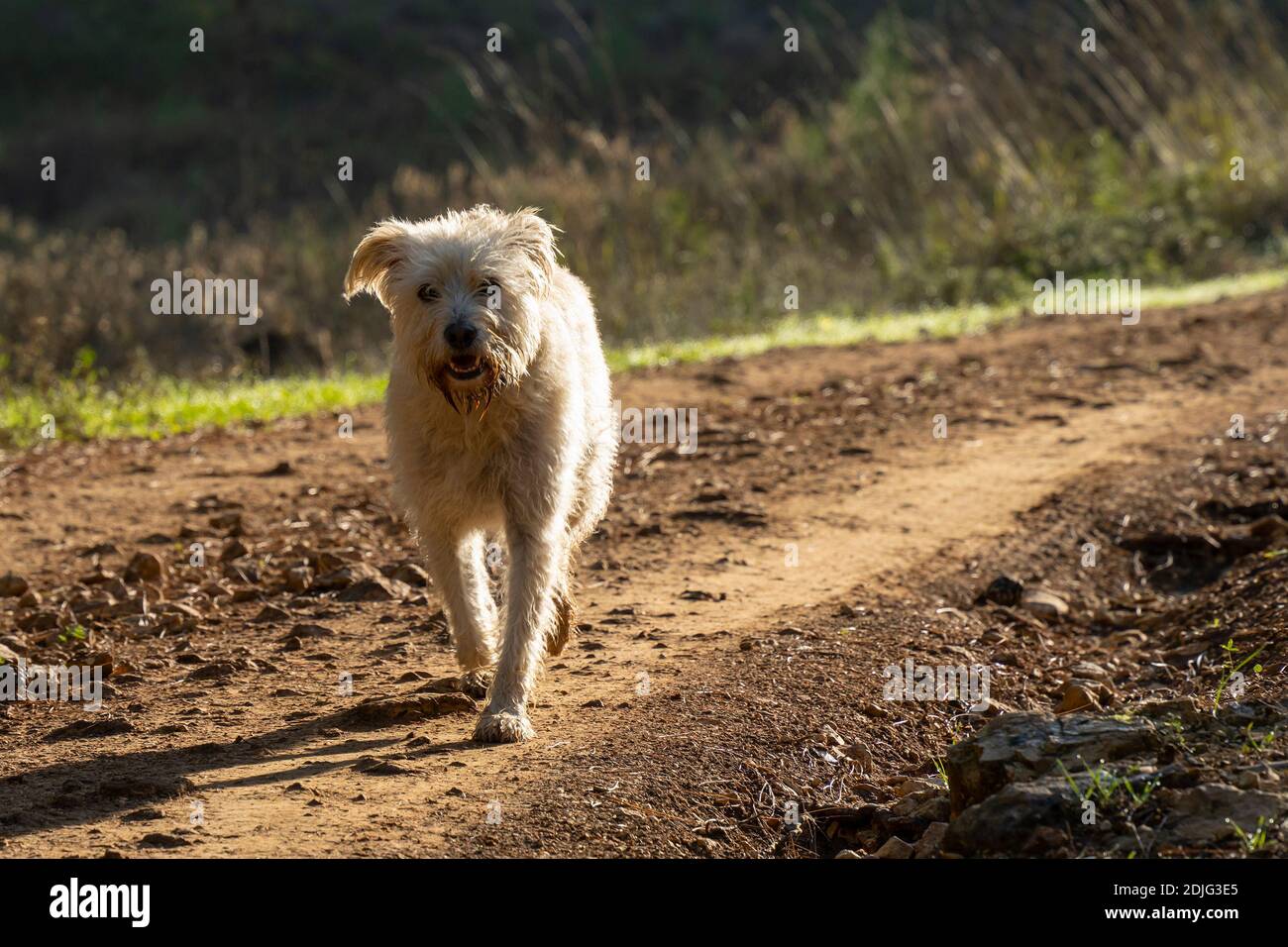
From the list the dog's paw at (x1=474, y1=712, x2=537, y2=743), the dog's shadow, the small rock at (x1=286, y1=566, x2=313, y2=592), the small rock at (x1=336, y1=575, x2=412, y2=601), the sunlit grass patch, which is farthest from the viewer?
the sunlit grass patch

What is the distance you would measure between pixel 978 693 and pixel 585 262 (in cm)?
1189

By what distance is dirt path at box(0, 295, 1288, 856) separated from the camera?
4.80m

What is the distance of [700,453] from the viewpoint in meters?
10.2

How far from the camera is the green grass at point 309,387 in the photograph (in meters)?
11.5

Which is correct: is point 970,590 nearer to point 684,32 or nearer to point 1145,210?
point 1145,210

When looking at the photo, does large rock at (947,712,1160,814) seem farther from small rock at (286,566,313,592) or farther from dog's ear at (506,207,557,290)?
small rock at (286,566,313,592)

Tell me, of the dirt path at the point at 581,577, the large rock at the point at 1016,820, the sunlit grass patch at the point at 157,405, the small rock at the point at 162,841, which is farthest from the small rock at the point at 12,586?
the large rock at the point at 1016,820

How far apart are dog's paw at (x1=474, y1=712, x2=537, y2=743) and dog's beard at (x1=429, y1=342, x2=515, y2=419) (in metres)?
1.14

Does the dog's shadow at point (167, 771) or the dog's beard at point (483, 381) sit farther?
the dog's beard at point (483, 381)
